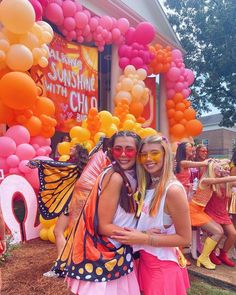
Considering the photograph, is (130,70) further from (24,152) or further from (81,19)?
(24,152)

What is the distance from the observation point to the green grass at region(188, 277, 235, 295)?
3543 millimetres

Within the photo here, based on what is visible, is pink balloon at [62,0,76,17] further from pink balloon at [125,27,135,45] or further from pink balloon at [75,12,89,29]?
pink balloon at [125,27,135,45]

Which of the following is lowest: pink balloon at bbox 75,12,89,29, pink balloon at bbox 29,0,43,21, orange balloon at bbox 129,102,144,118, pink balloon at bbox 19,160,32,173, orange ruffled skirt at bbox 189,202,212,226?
orange ruffled skirt at bbox 189,202,212,226

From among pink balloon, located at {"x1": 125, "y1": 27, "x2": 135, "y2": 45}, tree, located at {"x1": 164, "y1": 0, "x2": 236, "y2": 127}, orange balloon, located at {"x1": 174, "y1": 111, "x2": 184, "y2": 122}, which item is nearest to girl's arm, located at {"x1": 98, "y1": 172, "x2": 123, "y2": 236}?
pink balloon, located at {"x1": 125, "y1": 27, "x2": 135, "y2": 45}

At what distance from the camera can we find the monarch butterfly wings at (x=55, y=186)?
159 inches

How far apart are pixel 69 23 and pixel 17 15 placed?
2301mm

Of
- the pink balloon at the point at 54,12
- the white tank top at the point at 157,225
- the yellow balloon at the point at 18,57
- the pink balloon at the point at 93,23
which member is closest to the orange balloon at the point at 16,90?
the yellow balloon at the point at 18,57

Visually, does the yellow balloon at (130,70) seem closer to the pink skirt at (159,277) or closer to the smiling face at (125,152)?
the smiling face at (125,152)

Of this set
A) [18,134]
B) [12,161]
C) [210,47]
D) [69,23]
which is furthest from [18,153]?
[210,47]

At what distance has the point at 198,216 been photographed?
423 cm

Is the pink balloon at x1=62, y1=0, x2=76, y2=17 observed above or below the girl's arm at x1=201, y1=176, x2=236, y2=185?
above

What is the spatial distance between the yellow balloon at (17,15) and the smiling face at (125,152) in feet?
14.5

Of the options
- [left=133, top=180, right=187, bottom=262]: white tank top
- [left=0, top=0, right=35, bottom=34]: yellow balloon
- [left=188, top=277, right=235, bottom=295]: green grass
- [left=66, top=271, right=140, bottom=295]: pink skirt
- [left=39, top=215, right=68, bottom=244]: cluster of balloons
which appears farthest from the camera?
[left=0, top=0, right=35, bottom=34]: yellow balloon

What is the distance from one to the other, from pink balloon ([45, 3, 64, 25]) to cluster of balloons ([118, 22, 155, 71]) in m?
2.37
